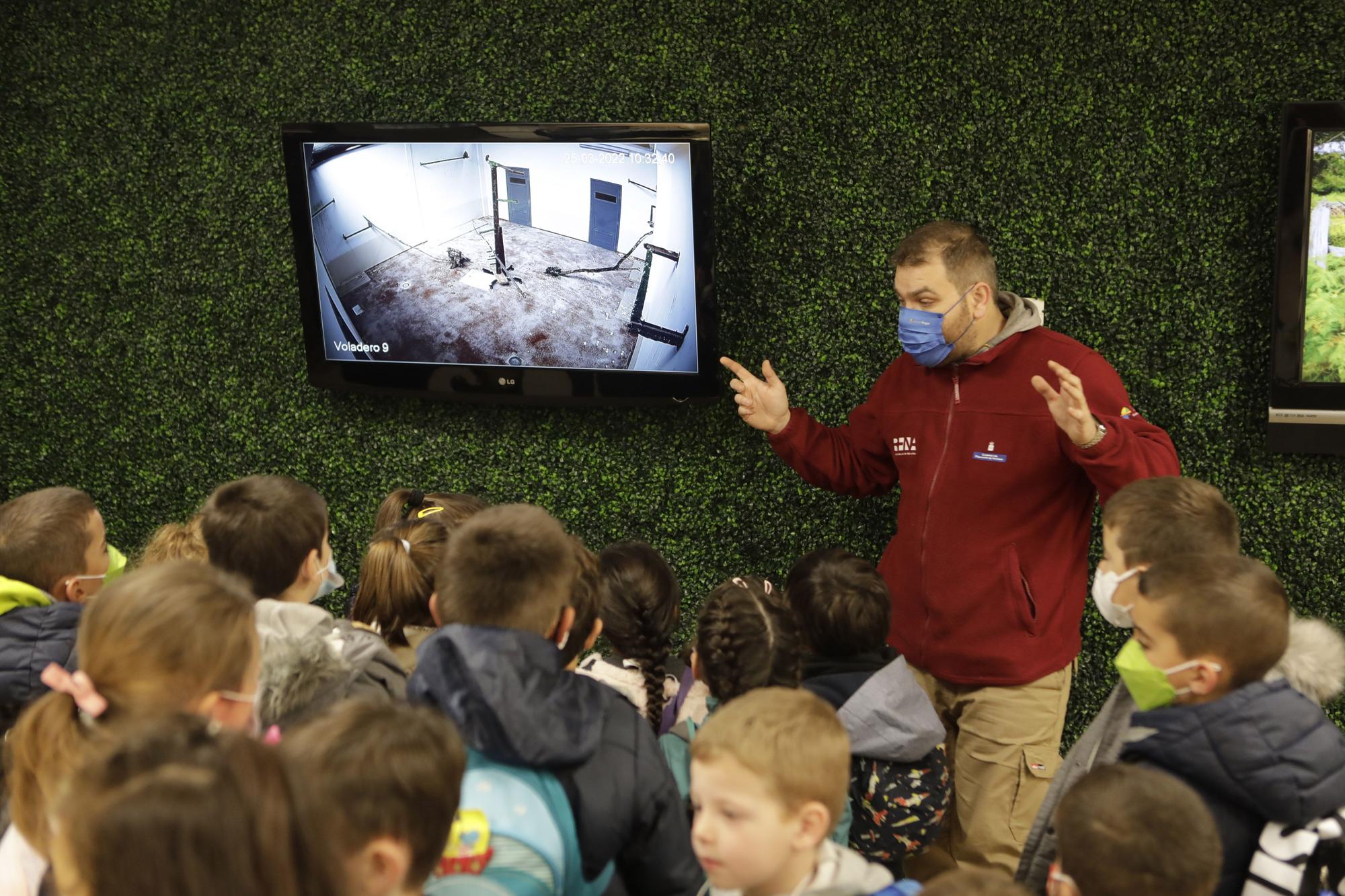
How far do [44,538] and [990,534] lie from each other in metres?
2.02

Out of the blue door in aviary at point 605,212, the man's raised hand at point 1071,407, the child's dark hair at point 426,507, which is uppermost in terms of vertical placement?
the blue door in aviary at point 605,212

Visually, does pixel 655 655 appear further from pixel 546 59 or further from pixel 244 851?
pixel 546 59

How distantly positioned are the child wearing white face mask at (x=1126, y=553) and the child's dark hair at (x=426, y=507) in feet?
4.36

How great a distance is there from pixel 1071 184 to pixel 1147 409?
2.15 feet

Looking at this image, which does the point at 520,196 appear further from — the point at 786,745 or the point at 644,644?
the point at 786,745

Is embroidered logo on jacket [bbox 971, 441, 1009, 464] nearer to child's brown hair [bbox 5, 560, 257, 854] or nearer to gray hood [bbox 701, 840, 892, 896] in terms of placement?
gray hood [bbox 701, 840, 892, 896]

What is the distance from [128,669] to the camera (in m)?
1.46

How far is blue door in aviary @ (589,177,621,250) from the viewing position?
11.0 feet

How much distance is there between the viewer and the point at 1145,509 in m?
2.07

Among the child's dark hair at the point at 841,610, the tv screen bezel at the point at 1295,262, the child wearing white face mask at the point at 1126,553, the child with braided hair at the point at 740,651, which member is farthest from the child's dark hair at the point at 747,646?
the tv screen bezel at the point at 1295,262

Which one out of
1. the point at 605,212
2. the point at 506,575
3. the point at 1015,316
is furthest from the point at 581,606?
the point at 605,212

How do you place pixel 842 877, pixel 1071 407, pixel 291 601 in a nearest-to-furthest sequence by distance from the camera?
1. pixel 842 877
2. pixel 291 601
3. pixel 1071 407

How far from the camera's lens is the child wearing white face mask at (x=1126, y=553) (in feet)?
6.22

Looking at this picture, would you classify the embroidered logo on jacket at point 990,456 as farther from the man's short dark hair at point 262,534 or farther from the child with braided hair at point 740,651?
the man's short dark hair at point 262,534
